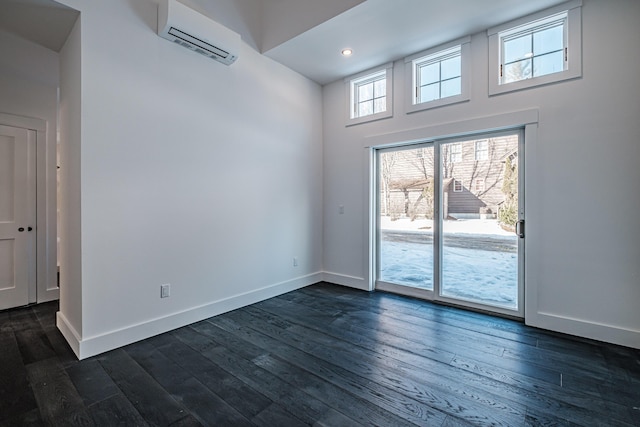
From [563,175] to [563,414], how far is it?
6.98 ft

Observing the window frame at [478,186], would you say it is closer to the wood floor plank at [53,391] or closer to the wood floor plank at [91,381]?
the wood floor plank at [91,381]

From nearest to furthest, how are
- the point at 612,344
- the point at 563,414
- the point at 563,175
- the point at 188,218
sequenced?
the point at 563,414 → the point at 612,344 → the point at 563,175 → the point at 188,218

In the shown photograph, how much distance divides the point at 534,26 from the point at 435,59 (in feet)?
3.36

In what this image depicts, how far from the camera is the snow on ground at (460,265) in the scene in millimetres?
3348

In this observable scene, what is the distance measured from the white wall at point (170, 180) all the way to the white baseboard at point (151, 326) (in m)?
0.01

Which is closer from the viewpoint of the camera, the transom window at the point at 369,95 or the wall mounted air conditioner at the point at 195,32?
the wall mounted air conditioner at the point at 195,32

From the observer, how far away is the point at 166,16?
2.67 meters

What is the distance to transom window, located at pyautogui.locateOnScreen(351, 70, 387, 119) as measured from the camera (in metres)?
4.25

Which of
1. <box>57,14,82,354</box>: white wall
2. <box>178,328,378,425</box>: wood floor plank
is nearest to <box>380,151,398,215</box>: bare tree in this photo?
<box>178,328,378,425</box>: wood floor plank

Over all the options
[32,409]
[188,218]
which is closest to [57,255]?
[188,218]

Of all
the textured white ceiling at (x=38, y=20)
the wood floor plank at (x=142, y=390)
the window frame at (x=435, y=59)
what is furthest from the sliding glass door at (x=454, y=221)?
the textured white ceiling at (x=38, y=20)

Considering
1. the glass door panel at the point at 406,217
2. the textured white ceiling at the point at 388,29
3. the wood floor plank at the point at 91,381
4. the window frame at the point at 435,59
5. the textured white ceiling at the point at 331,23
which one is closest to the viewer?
the wood floor plank at the point at 91,381

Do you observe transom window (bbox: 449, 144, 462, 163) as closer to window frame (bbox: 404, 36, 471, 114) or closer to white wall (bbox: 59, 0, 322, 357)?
window frame (bbox: 404, 36, 471, 114)

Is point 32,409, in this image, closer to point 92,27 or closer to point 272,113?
point 92,27
